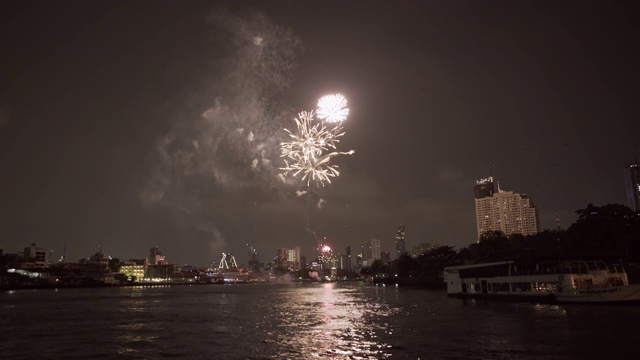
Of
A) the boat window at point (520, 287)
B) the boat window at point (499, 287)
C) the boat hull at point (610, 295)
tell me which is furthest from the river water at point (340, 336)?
the boat window at point (499, 287)

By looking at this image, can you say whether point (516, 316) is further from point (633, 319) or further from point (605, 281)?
point (605, 281)

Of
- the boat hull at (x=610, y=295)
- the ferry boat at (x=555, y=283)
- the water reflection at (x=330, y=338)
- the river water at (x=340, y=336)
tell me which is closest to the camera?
the water reflection at (x=330, y=338)

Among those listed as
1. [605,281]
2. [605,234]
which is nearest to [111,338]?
[605,281]

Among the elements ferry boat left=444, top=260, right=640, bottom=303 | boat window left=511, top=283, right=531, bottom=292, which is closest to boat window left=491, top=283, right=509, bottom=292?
ferry boat left=444, top=260, right=640, bottom=303

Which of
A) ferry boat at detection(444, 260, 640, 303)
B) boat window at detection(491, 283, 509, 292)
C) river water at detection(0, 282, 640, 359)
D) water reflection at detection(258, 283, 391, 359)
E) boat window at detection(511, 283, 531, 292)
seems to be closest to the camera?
water reflection at detection(258, 283, 391, 359)

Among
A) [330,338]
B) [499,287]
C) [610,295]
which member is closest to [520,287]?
[499,287]

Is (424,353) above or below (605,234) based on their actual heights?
below

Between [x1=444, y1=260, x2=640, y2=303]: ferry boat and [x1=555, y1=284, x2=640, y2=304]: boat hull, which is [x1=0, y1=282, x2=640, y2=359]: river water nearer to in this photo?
[x1=555, y1=284, x2=640, y2=304]: boat hull

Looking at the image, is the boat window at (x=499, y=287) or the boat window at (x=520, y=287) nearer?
the boat window at (x=520, y=287)

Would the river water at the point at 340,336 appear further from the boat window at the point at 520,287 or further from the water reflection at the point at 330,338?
the boat window at the point at 520,287
